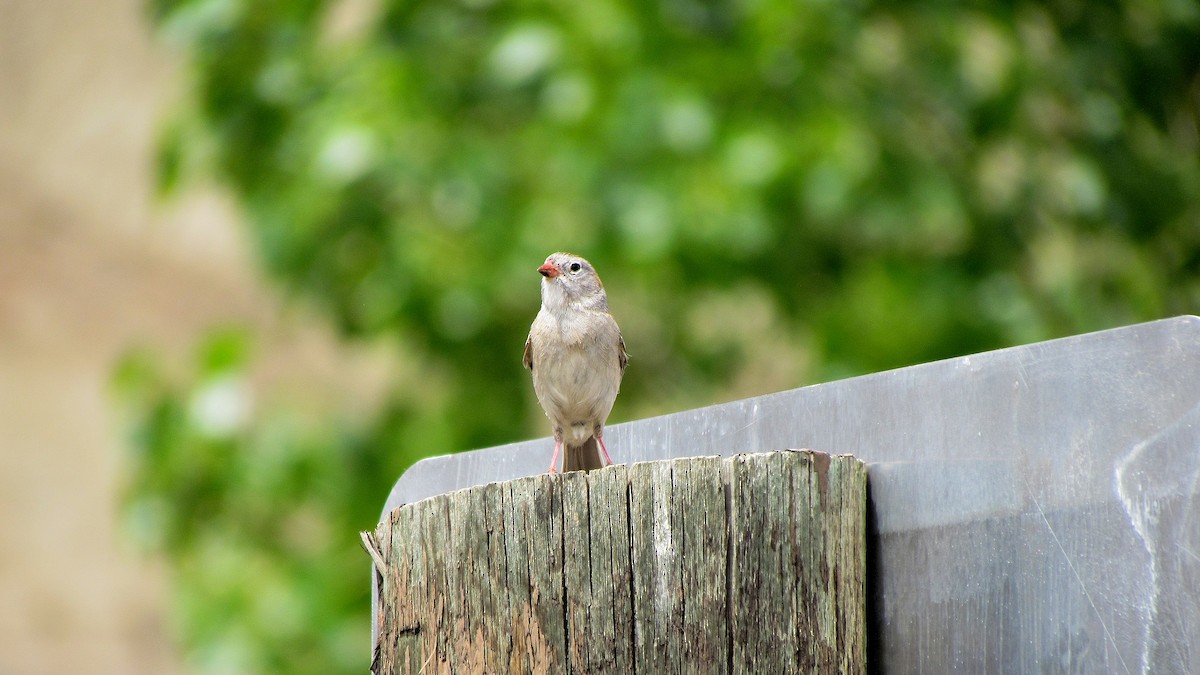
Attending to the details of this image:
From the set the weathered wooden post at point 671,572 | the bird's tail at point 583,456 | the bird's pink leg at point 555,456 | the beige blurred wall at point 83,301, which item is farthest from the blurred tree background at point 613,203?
the beige blurred wall at point 83,301

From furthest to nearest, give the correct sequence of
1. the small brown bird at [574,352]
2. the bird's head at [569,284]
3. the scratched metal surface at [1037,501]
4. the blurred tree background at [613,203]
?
the blurred tree background at [613,203], the bird's head at [569,284], the small brown bird at [574,352], the scratched metal surface at [1037,501]

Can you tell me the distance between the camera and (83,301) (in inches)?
522

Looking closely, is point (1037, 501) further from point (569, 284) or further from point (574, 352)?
point (569, 284)

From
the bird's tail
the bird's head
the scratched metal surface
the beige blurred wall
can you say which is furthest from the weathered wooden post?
the beige blurred wall

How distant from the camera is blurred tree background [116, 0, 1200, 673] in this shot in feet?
17.8

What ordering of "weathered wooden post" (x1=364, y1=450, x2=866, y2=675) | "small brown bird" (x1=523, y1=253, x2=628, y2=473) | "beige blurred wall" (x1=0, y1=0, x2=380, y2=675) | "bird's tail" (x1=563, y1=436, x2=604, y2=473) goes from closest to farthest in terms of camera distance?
1. "weathered wooden post" (x1=364, y1=450, x2=866, y2=675)
2. "bird's tail" (x1=563, y1=436, x2=604, y2=473)
3. "small brown bird" (x1=523, y1=253, x2=628, y2=473)
4. "beige blurred wall" (x1=0, y1=0, x2=380, y2=675)

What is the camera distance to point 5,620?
12.0m

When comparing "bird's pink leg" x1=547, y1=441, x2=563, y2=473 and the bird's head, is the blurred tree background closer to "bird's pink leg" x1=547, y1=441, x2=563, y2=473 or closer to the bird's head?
the bird's head

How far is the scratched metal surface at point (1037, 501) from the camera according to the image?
175 cm

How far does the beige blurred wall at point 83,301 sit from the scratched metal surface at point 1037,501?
10.8 meters

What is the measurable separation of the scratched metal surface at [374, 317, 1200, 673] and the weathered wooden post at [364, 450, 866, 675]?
3.4 inches

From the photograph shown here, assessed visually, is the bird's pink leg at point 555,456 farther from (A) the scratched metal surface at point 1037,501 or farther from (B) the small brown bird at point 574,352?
(A) the scratched metal surface at point 1037,501

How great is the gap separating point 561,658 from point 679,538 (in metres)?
0.28

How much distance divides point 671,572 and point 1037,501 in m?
0.57
